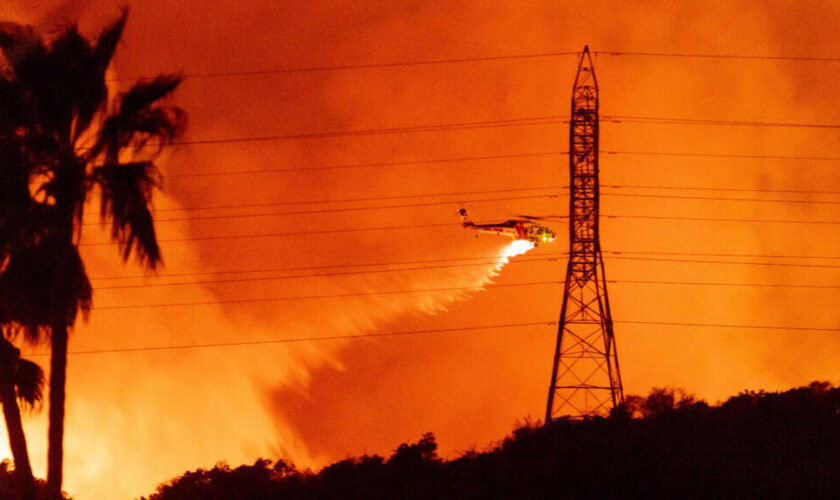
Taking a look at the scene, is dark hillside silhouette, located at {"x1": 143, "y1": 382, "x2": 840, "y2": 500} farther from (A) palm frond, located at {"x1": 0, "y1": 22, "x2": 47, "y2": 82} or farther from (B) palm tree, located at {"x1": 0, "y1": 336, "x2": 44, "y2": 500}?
(A) palm frond, located at {"x1": 0, "y1": 22, "x2": 47, "y2": 82}

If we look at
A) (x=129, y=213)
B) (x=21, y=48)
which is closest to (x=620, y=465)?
(x=129, y=213)

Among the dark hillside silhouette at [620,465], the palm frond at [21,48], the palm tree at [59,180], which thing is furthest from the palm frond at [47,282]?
the dark hillside silhouette at [620,465]

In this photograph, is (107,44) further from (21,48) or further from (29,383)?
(29,383)

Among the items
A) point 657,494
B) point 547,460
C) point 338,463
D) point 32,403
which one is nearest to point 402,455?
point 338,463

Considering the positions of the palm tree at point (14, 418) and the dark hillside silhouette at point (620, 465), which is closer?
the palm tree at point (14, 418)

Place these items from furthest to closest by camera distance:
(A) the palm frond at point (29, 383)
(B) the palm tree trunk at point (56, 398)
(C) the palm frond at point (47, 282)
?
(A) the palm frond at point (29, 383), (B) the palm tree trunk at point (56, 398), (C) the palm frond at point (47, 282)

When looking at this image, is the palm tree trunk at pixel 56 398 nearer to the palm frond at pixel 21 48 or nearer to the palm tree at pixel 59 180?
the palm tree at pixel 59 180

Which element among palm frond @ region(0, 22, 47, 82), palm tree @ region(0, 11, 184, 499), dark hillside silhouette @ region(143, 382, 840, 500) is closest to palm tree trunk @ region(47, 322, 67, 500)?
palm tree @ region(0, 11, 184, 499)
